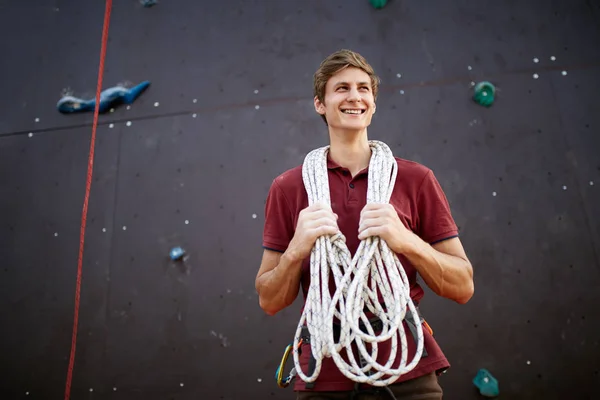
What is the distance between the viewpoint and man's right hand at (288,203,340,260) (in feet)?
3.47

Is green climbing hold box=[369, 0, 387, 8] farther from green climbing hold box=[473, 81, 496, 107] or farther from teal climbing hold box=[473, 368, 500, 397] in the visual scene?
teal climbing hold box=[473, 368, 500, 397]

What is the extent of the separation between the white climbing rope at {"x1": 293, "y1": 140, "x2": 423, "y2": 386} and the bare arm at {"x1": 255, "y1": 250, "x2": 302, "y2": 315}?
0.21ft

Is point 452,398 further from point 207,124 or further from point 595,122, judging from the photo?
point 207,124

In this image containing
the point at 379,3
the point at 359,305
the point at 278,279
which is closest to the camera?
the point at 359,305

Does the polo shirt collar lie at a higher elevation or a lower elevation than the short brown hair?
lower

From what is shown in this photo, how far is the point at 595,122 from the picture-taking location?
98.2 inches

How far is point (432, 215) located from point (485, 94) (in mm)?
1747


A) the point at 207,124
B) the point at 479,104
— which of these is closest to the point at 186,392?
the point at 207,124

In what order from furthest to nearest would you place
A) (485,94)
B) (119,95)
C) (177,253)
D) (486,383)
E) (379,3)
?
1. (119,95)
2. (379,3)
3. (177,253)
4. (485,94)
5. (486,383)

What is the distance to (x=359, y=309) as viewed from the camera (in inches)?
40.1

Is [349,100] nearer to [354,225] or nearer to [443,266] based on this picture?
[354,225]

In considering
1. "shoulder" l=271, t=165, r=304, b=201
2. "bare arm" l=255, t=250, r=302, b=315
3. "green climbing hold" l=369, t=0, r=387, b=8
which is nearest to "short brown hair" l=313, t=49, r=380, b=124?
"shoulder" l=271, t=165, r=304, b=201

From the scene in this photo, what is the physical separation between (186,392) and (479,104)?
250 cm

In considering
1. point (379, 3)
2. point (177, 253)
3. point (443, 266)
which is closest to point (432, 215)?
point (443, 266)
